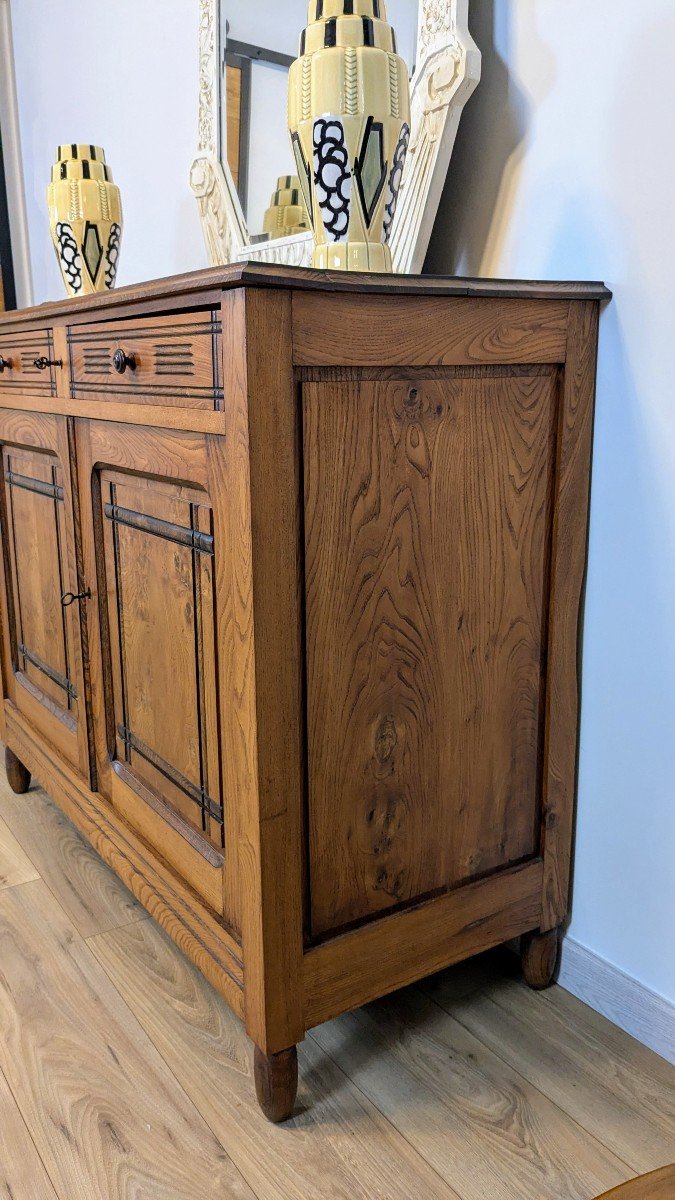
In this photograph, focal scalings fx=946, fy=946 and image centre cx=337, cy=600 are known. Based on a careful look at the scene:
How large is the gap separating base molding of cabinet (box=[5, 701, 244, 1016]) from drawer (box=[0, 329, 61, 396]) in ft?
2.09

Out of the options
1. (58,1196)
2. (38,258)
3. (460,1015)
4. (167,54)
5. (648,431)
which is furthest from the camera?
(38,258)

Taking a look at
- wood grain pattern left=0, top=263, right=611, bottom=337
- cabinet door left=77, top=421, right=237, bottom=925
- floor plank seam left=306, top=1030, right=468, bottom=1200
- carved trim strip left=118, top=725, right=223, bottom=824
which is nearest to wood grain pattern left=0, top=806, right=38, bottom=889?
cabinet door left=77, top=421, right=237, bottom=925

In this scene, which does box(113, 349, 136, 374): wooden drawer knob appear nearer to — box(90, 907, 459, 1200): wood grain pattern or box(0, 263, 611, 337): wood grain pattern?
box(0, 263, 611, 337): wood grain pattern

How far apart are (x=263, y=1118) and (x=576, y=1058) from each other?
0.40 metres

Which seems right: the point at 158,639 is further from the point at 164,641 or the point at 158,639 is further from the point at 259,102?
the point at 259,102

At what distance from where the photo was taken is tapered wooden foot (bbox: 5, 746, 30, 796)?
6.38 feet

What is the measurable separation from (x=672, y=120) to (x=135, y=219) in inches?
63.5

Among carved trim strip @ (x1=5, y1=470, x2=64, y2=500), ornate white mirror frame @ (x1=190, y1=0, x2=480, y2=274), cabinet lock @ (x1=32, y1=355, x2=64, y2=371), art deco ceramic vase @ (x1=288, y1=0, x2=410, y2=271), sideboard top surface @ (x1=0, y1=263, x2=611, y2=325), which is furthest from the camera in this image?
carved trim strip @ (x1=5, y1=470, x2=64, y2=500)

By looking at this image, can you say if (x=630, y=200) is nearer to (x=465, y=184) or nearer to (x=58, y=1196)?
(x=465, y=184)

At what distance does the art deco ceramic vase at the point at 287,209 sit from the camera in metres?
1.64

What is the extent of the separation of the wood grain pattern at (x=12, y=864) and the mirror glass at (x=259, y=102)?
1.21 m

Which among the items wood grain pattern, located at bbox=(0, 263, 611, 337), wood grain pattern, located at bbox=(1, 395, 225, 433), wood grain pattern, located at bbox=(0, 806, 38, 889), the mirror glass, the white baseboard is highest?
the mirror glass

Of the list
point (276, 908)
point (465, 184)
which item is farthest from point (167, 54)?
point (276, 908)

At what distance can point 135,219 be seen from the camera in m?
2.33
